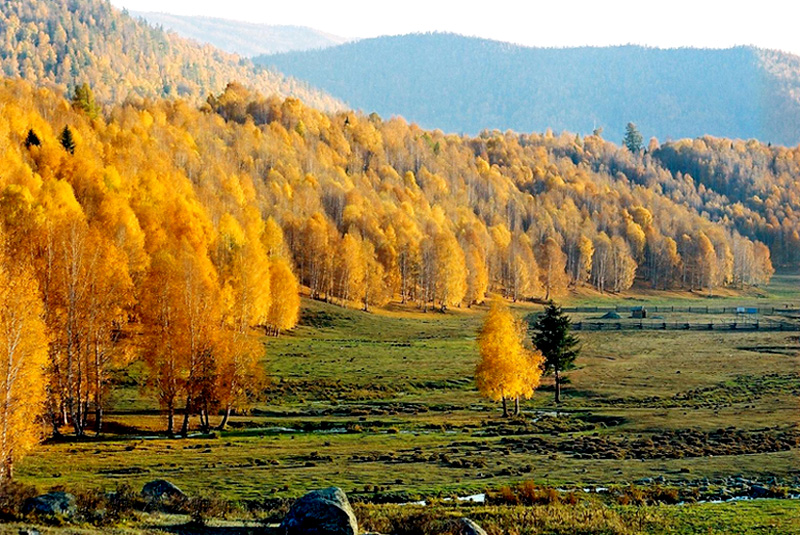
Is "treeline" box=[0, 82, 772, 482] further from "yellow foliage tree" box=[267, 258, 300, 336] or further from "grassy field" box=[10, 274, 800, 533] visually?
"grassy field" box=[10, 274, 800, 533]

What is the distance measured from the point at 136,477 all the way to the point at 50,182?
60.2 metres

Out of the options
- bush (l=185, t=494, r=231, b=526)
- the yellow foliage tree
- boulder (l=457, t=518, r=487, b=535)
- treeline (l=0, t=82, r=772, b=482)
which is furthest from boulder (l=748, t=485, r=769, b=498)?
the yellow foliage tree

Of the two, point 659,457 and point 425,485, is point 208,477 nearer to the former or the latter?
point 425,485

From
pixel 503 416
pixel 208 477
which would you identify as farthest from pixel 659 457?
pixel 208 477

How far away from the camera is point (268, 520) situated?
31.0 m

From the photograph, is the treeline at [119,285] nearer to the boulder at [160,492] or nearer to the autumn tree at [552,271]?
the boulder at [160,492]

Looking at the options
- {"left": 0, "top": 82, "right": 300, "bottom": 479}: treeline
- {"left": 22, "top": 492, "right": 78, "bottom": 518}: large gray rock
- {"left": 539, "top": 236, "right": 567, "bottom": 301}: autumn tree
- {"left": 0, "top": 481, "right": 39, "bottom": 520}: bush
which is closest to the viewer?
{"left": 0, "top": 481, "right": 39, "bottom": 520}: bush

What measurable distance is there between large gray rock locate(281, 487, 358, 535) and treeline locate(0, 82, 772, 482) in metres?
13.1

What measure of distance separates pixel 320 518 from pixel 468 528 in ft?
17.4

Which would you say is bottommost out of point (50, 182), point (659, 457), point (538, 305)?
point (659, 457)

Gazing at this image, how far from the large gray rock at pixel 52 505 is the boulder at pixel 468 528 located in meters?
12.9

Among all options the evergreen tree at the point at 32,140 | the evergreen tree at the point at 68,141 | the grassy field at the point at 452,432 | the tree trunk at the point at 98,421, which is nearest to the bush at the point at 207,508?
the grassy field at the point at 452,432

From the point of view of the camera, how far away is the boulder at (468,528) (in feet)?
95.3

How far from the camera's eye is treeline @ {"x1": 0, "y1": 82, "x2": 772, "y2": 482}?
52.3 meters
